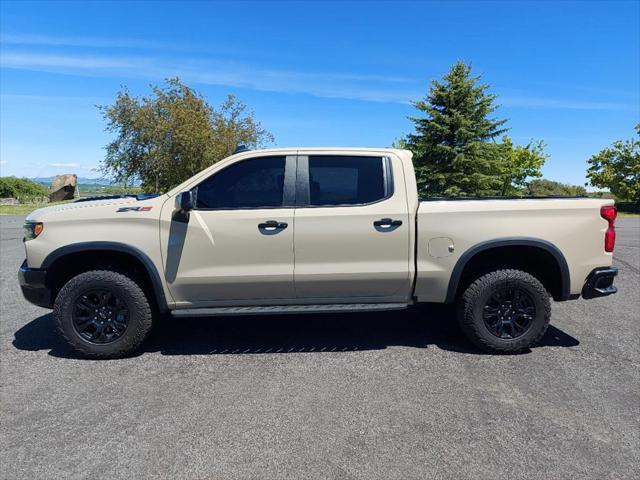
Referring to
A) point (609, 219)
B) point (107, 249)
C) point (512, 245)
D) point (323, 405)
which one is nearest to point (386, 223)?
point (512, 245)

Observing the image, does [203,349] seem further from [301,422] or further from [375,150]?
[375,150]

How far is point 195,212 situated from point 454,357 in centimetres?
277

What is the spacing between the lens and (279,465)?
2.46 metres

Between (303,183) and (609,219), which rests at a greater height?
(303,183)

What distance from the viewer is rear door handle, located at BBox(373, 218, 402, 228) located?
12.8 ft

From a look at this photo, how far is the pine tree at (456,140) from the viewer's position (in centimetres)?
2880

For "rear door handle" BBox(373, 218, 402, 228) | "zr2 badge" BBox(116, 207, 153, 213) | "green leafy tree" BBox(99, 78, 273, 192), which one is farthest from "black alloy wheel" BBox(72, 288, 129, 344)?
"green leafy tree" BBox(99, 78, 273, 192)

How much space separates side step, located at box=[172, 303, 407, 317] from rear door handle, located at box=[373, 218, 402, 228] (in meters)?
0.77

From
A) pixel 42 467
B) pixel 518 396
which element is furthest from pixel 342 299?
pixel 42 467

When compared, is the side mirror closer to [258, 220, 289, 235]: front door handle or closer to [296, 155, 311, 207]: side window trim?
[258, 220, 289, 235]: front door handle

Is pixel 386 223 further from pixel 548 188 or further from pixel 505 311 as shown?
pixel 548 188

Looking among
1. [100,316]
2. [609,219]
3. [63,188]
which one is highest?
[63,188]

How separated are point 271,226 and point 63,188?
146 feet

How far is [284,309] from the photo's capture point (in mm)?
3945
